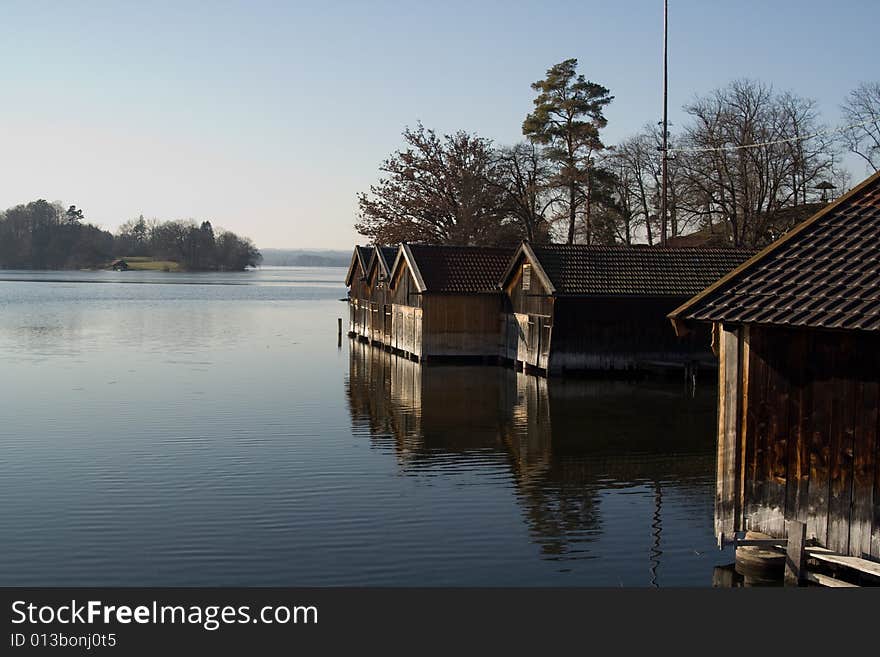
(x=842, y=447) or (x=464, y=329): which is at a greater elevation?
(x=464, y=329)

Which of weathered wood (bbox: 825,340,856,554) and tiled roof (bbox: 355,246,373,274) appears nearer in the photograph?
weathered wood (bbox: 825,340,856,554)

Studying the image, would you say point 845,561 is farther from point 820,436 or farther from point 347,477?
point 347,477

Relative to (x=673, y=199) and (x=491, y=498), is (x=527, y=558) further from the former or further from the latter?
(x=673, y=199)

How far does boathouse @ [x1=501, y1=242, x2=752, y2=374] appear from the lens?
37438 mm

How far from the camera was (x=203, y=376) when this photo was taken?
3816cm

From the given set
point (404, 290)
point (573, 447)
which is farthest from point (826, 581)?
point (404, 290)

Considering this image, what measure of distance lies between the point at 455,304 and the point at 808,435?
3045 centimetres

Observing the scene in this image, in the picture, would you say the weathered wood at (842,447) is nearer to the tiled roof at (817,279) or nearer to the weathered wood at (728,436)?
the tiled roof at (817,279)

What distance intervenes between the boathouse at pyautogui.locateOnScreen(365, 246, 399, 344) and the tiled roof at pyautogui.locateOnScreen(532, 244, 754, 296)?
41.3 feet

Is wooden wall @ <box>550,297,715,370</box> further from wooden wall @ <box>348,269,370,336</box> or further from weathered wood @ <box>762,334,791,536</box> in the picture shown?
weathered wood @ <box>762,334,791,536</box>

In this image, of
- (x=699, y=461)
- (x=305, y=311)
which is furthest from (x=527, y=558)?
(x=305, y=311)

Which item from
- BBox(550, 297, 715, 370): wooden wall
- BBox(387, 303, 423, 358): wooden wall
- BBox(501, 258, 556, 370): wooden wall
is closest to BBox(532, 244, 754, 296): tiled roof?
BBox(550, 297, 715, 370): wooden wall

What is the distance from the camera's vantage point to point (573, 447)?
81.6 ft

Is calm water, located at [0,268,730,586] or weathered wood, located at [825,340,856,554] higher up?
weathered wood, located at [825,340,856,554]
